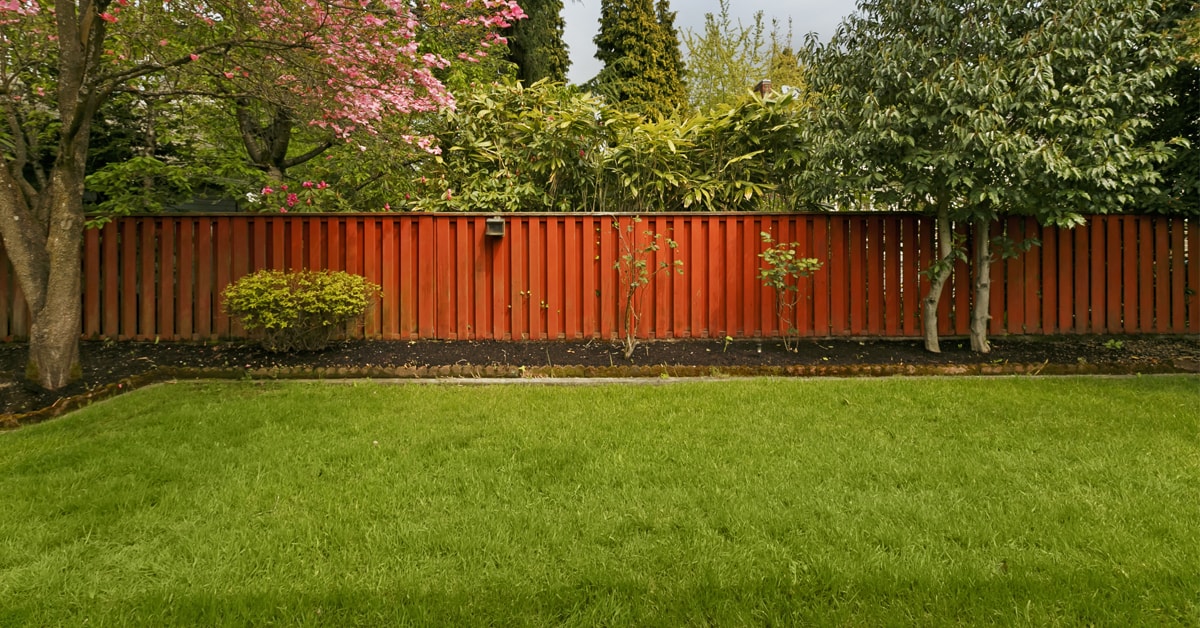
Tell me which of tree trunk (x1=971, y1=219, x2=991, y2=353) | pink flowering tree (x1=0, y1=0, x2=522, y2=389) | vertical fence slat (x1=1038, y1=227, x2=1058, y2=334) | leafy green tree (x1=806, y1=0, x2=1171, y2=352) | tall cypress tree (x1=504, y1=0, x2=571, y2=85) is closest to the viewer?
pink flowering tree (x1=0, y1=0, x2=522, y2=389)

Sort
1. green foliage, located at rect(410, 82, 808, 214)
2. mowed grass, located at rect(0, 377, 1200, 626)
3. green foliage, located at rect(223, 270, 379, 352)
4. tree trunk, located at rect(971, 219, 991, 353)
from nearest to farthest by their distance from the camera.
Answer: mowed grass, located at rect(0, 377, 1200, 626) → green foliage, located at rect(223, 270, 379, 352) → tree trunk, located at rect(971, 219, 991, 353) → green foliage, located at rect(410, 82, 808, 214)

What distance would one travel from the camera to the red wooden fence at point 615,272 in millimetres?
5855

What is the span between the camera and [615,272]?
600 cm

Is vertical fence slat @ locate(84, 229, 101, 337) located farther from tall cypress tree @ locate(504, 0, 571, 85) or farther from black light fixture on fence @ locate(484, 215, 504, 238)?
tall cypress tree @ locate(504, 0, 571, 85)

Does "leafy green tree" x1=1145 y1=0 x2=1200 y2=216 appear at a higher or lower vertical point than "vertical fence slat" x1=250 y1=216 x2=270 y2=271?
higher

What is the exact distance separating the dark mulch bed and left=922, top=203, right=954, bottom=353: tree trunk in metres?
0.17

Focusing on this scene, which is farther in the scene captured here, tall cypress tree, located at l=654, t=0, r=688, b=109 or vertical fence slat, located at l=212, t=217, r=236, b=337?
tall cypress tree, located at l=654, t=0, r=688, b=109

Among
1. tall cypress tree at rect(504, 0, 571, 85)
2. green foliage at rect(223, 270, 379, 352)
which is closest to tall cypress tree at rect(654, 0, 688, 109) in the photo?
tall cypress tree at rect(504, 0, 571, 85)

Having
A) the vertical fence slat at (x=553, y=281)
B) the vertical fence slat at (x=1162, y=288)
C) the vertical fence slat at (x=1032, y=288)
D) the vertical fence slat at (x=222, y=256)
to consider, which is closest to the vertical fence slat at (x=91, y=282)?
the vertical fence slat at (x=222, y=256)

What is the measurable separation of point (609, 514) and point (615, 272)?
392 centimetres

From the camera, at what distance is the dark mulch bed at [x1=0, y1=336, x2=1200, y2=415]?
4.82m

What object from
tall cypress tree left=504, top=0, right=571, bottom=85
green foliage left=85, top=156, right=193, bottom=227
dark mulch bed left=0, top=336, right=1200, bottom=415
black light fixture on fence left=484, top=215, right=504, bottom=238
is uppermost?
tall cypress tree left=504, top=0, right=571, bottom=85

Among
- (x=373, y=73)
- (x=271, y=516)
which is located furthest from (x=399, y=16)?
(x=271, y=516)

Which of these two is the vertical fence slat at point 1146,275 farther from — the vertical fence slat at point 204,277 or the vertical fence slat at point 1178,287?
the vertical fence slat at point 204,277
